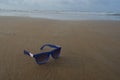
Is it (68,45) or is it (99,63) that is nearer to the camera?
(99,63)

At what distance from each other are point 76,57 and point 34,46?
1613mm

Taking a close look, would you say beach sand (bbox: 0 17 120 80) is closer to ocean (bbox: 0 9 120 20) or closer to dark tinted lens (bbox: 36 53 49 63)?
dark tinted lens (bbox: 36 53 49 63)

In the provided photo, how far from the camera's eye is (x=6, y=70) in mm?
3941

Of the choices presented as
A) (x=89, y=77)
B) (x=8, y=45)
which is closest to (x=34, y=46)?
(x=8, y=45)

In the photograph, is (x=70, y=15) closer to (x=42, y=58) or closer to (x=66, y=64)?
(x=66, y=64)

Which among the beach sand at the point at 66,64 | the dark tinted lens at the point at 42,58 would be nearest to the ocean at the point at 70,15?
the beach sand at the point at 66,64

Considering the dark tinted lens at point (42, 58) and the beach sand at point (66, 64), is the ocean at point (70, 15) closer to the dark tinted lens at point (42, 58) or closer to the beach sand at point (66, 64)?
the beach sand at point (66, 64)

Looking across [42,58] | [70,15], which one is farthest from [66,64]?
[70,15]

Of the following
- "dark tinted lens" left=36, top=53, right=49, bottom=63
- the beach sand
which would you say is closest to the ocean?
the beach sand

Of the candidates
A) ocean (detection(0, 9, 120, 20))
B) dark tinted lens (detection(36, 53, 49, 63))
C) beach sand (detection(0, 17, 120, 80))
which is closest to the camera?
beach sand (detection(0, 17, 120, 80))

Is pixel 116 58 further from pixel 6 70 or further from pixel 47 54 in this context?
pixel 6 70

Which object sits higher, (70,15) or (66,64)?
(70,15)

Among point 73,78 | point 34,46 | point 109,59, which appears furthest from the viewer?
point 34,46

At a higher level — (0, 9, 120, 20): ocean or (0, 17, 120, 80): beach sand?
(0, 9, 120, 20): ocean
